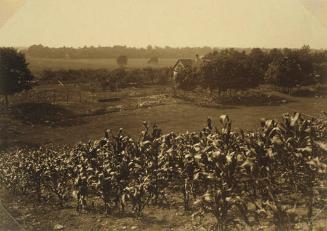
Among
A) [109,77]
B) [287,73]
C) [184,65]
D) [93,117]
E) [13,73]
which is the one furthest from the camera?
[109,77]

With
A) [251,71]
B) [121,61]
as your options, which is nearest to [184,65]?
[251,71]

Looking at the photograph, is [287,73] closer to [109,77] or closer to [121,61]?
[109,77]

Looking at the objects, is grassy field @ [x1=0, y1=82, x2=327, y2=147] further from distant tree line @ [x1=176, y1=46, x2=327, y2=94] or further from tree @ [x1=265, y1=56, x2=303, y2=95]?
tree @ [x1=265, y1=56, x2=303, y2=95]

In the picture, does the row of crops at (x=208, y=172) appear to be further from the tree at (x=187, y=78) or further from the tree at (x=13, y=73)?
the tree at (x=187, y=78)

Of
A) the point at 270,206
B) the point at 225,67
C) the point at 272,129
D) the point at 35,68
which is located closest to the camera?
the point at 270,206

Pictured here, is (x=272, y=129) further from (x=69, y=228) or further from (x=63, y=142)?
(x=63, y=142)

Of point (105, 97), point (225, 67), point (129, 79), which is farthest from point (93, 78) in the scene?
point (225, 67)

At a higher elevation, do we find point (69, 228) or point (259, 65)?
point (259, 65)

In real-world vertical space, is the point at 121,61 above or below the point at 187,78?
above
